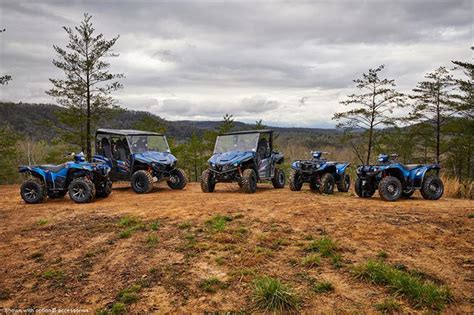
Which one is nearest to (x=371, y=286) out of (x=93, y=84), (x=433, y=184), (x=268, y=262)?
(x=268, y=262)

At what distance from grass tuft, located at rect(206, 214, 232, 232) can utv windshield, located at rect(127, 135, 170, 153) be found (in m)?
6.11

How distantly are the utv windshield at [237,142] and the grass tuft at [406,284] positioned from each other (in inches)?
296

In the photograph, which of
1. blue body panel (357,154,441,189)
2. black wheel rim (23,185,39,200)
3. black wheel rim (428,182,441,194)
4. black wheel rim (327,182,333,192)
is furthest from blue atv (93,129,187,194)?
black wheel rim (428,182,441,194)

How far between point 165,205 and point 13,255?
143 inches

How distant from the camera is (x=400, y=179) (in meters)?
A: 9.71

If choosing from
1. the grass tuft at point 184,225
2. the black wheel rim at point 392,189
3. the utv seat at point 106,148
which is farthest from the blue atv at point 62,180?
the black wheel rim at point 392,189

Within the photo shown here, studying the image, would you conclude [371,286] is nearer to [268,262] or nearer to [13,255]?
[268,262]

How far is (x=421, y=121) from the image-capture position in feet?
66.6

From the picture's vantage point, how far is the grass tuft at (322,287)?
4.15m

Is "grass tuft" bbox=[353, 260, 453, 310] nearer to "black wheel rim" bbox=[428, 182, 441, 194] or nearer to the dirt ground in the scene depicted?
the dirt ground

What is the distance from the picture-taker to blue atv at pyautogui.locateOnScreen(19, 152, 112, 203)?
9.84 meters

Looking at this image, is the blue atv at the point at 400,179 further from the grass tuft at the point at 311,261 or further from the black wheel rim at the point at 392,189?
the grass tuft at the point at 311,261

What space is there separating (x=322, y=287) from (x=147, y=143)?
973cm

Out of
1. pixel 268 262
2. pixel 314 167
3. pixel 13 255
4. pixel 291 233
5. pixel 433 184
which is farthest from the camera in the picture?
pixel 314 167
